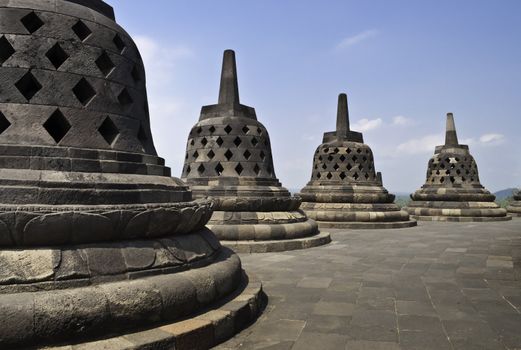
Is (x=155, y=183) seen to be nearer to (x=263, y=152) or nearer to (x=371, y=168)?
(x=263, y=152)

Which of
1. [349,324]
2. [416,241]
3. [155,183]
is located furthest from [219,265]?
[416,241]

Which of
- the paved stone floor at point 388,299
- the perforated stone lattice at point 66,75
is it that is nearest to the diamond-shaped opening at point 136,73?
the perforated stone lattice at point 66,75

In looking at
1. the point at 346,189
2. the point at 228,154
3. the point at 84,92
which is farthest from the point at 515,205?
the point at 84,92

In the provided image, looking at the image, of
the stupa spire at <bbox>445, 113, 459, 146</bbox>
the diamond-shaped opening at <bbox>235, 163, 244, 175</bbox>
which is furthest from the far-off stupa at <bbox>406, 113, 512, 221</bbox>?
the diamond-shaped opening at <bbox>235, 163, 244, 175</bbox>

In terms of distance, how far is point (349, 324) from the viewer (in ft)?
12.3

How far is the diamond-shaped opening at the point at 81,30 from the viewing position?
3.98m

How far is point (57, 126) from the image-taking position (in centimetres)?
382

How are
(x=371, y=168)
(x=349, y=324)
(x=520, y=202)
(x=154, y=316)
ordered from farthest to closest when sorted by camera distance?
(x=520, y=202), (x=371, y=168), (x=349, y=324), (x=154, y=316)

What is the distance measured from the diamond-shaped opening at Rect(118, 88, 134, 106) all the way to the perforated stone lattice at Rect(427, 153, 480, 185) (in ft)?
53.4

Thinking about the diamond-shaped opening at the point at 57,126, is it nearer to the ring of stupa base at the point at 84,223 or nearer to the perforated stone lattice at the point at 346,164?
the ring of stupa base at the point at 84,223

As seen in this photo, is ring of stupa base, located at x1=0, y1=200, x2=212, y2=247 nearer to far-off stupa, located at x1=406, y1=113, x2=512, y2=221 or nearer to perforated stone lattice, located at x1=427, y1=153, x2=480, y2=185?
far-off stupa, located at x1=406, y1=113, x2=512, y2=221

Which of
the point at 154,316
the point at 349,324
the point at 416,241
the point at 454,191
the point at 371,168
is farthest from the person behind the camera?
the point at 454,191

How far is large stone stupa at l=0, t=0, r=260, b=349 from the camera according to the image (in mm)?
2779

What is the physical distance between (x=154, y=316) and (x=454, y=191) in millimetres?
16475
